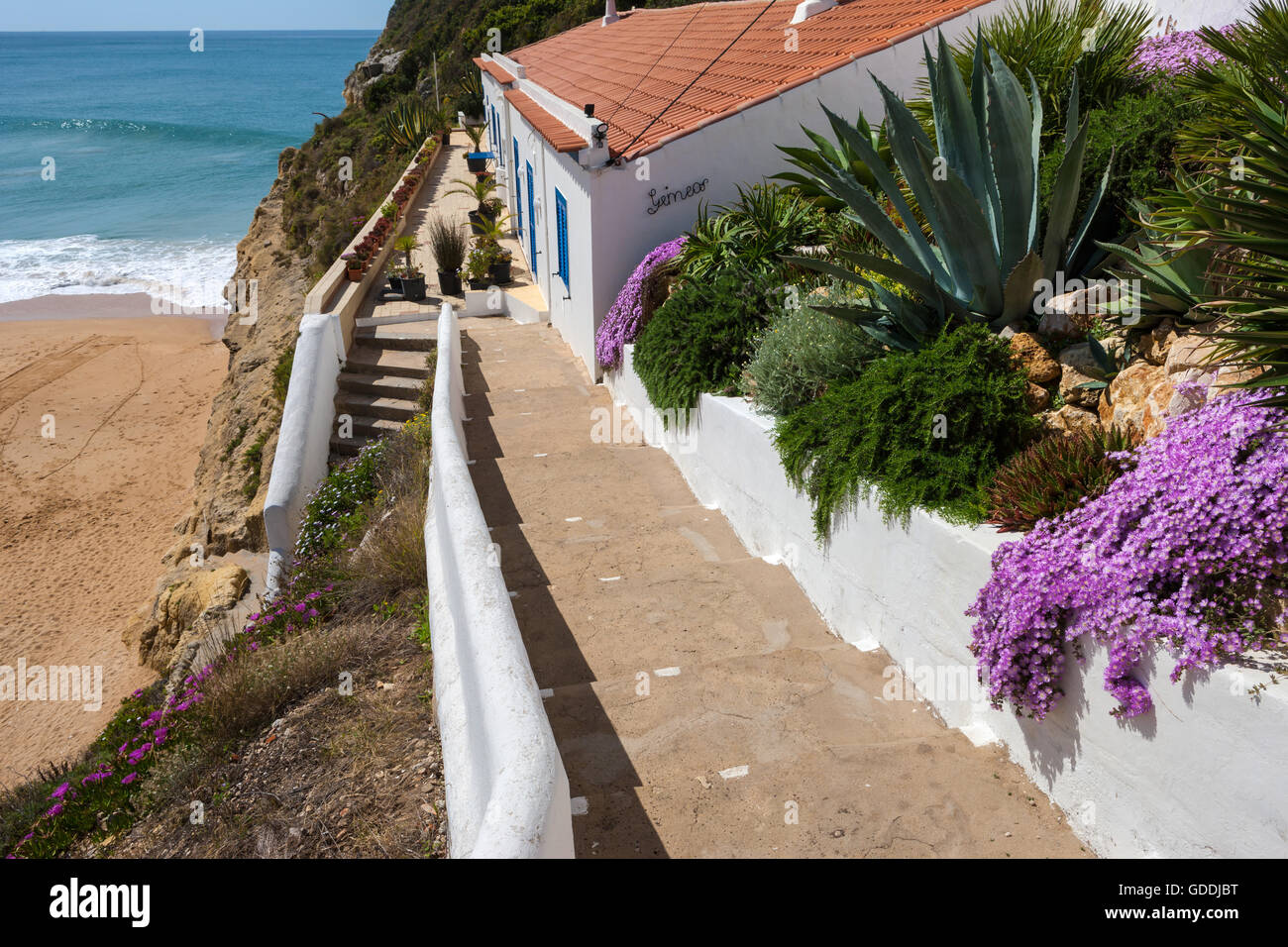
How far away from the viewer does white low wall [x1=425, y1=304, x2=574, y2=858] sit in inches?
112

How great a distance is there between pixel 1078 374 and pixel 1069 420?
0.98 ft

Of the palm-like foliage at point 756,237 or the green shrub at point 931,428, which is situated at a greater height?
the palm-like foliage at point 756,237

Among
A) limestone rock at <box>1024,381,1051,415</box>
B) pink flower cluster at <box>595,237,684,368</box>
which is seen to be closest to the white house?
pink flower cluster at <box>595,237,684,368</box>

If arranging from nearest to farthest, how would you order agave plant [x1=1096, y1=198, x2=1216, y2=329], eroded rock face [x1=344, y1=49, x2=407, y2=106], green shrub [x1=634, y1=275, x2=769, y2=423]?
1. agave plant [x1=1096, y1=198, x2=1216, y2=329]
2. green shrub [x1=634, y1=275, x2=769, y2=423]
3. eroded rock face [x1=344, y1=49, x2=407, y2=106]

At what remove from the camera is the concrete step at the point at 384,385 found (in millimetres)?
12586

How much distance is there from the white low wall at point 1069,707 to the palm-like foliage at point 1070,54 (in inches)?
139

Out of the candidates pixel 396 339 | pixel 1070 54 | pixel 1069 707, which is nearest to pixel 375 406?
pixel 396 339

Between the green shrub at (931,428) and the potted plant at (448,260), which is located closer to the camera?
the green shrub at (931,428)

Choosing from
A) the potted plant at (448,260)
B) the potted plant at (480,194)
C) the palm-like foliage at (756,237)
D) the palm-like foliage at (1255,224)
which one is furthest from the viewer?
the potted plant at (480,194)

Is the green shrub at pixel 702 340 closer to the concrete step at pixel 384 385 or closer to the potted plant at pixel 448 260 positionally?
the concrete step at pixel 384 385

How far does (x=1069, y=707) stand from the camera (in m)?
3.67

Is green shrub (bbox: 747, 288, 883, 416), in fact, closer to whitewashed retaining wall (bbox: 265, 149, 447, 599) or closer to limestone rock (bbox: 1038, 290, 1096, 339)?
limestone rock (bbox: 1038, 290, 1096, 339)

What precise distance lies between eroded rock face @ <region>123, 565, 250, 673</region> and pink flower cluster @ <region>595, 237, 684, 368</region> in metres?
5.42

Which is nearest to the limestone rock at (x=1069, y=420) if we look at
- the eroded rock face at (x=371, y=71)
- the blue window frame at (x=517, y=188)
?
the blue window frame at (x=517, y=188)
